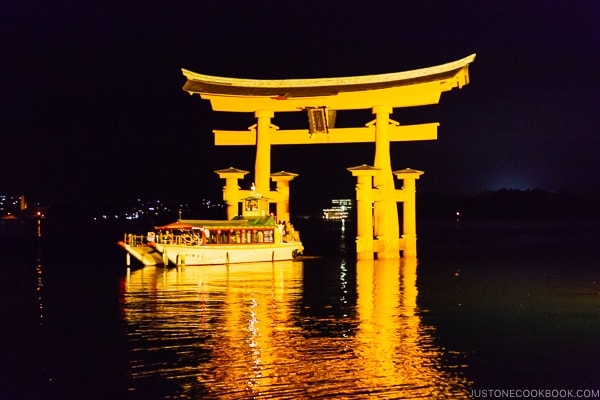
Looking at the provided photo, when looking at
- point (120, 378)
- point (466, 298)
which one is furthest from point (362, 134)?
point (120, 378)

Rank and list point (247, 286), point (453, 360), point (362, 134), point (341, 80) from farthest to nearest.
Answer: point (362, 134)
point (341, 80)
point (247, 286)
point (453, 360)

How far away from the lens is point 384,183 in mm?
40469

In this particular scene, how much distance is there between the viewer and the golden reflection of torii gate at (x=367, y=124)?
38.8 metres

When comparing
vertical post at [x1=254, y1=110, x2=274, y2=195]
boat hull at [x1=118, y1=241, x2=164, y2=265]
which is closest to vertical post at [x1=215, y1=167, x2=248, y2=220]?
vertical post at [x1=254, y1=110, x2=274, y2=195]

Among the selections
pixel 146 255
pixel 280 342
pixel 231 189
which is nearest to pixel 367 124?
pixel 231 189

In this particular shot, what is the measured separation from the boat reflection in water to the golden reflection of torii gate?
768cm

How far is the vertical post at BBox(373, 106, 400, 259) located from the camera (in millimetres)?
40375

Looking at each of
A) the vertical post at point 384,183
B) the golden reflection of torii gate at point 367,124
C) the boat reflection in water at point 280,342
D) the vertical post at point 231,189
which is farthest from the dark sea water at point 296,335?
the vertical post at point 231,189

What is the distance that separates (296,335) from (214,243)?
22077 millimetres

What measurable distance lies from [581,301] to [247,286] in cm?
1217

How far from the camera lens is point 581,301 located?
27844 millimetres

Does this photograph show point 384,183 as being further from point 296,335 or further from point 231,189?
point 296,335

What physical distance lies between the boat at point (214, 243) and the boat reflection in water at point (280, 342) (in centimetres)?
672

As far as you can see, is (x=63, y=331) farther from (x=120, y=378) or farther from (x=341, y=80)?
(x=341, y=80)
